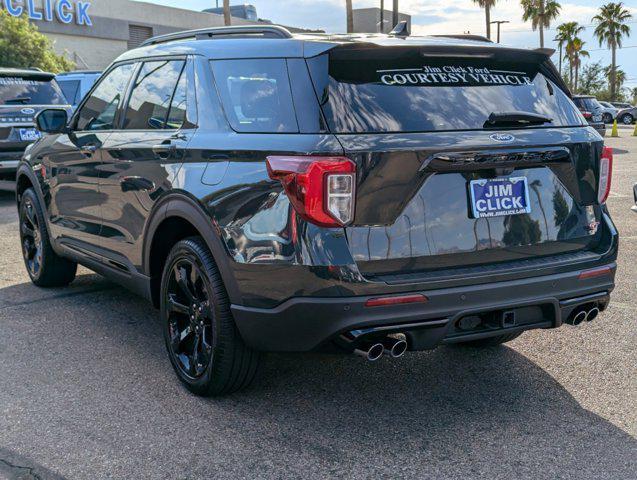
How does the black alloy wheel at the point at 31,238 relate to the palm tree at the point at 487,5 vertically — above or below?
below

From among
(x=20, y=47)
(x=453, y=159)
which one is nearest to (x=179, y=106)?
(x=453, y=159)

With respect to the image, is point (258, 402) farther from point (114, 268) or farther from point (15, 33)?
point (15, 33)

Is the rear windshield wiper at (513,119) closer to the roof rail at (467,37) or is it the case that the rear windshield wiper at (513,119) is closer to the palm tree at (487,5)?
the roof rail at (467,37)

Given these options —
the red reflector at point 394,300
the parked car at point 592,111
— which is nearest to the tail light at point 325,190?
the red reflector at point 394,300

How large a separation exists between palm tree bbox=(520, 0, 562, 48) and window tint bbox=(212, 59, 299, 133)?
70064 mm

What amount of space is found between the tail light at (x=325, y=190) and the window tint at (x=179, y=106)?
44.7 inches

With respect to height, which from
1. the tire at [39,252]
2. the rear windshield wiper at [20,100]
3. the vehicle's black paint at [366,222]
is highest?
the rear windshield wiper at [20,100]

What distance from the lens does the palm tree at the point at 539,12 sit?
69.2 metres

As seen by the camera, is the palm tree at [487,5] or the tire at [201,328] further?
the palm tree at [487,5]

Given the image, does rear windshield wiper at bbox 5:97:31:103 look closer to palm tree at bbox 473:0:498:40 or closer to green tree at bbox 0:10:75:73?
green tree at bbox 0:10:75:73

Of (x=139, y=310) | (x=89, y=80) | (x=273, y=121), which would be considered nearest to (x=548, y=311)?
(x=273, y=121)

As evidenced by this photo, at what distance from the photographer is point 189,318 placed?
4.09 m

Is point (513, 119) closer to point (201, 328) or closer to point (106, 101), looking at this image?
point (201, 328)

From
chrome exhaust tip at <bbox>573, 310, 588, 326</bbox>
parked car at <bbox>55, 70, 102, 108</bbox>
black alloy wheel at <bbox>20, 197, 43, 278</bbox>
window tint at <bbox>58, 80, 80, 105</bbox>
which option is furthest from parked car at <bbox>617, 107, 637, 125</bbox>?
chrome exhaust tip at <bbox>573, 310, 588, 326</bbox>
